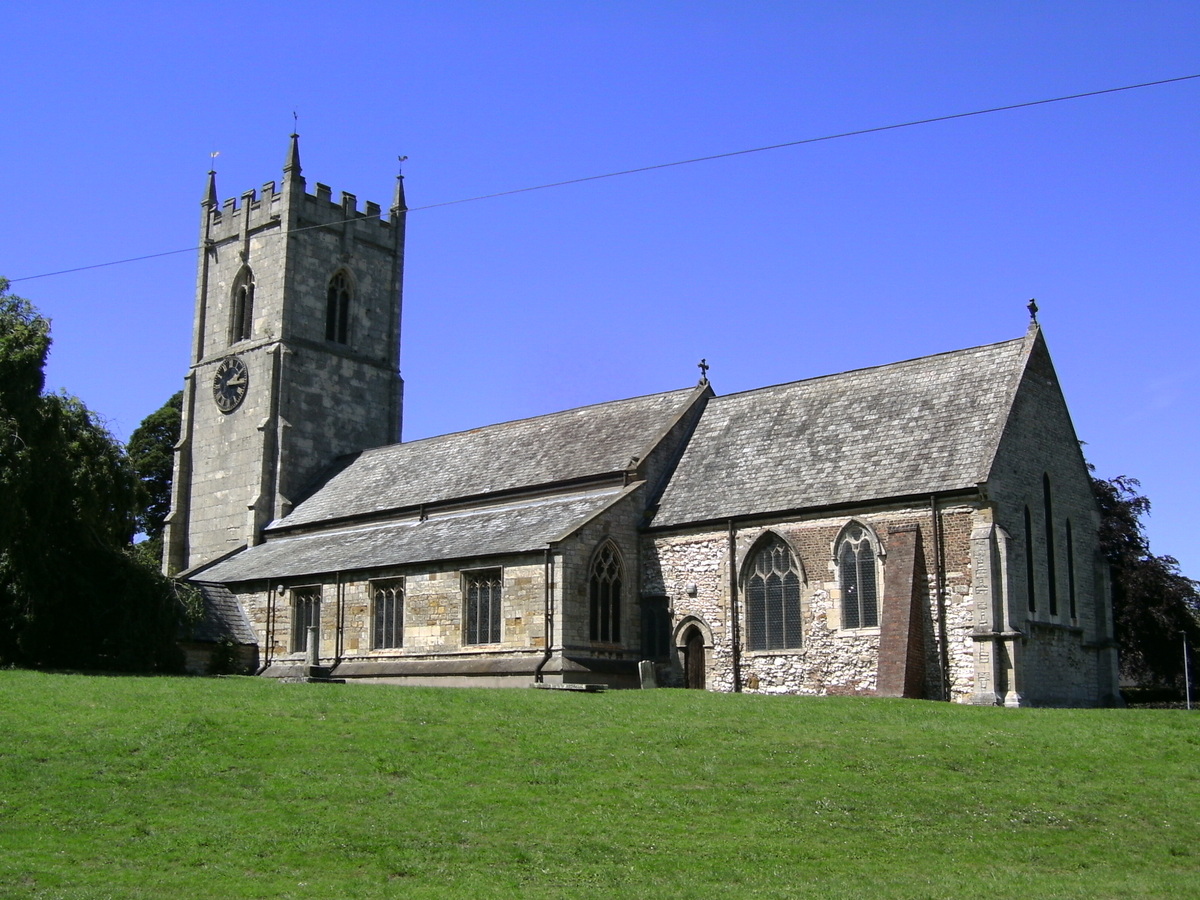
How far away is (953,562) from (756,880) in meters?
16.5

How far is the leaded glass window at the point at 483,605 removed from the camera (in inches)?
1356

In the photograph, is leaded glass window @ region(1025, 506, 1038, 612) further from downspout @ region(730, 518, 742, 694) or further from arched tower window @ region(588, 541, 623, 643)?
arched tower window @ region(588, 541, 623, 643)

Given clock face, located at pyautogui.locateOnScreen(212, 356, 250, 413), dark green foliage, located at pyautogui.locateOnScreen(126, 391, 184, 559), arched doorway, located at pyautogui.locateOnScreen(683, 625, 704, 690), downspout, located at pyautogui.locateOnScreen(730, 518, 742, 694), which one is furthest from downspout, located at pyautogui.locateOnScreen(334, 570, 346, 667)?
dark green foliage, located at pyautogui.locateOnScreen(126, 391, 184, 559)

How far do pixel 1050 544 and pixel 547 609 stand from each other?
1231cm

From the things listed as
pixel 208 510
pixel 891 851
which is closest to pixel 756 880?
pixel 891 851

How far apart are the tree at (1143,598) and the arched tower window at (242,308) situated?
31.3m

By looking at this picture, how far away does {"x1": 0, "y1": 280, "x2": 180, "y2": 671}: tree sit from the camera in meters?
30.7

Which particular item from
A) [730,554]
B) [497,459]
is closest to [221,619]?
[497,459]

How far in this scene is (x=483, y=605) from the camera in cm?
3481

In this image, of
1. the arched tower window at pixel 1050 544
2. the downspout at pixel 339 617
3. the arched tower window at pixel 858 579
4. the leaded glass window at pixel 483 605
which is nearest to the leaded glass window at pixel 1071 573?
the arched tower window at pixel 1050 544

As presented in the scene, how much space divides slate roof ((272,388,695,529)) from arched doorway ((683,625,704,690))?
5.35m

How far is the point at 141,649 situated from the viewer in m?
33.1

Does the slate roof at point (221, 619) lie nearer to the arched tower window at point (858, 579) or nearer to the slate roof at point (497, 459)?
the slate roof at point (497, 459)

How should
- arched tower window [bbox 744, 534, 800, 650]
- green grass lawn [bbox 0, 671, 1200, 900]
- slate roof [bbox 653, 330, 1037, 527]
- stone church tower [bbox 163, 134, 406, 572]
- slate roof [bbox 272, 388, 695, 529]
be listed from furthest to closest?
1. stone church tower [bbox 163, 134, 406, 572]
2. slate roof [bbox 272, 388, 695, 529]
3. arched tower window [bbox 744, 534, 800, 650]
4. slate roof [bbox 653, 330, 1037, 527]
5. green grass lawn [bbox 0, 671, 1200, 900]
